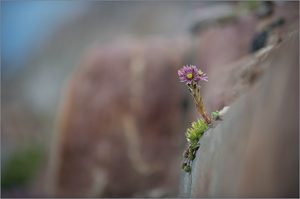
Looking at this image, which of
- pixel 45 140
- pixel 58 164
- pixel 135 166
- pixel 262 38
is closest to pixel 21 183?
pixel 45 140

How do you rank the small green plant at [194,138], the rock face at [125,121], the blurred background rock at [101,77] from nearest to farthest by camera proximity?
the small green plant at [194,138], the blurred background rock at [101,77], the rock face at [125,121]

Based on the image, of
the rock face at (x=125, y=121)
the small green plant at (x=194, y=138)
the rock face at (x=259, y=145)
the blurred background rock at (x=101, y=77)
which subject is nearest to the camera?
the rock face at (x=259, y=145)

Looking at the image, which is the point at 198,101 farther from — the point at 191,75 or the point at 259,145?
the point at 259,145

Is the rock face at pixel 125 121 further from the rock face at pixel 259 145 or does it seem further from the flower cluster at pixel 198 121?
the rock face at pixel 259 145

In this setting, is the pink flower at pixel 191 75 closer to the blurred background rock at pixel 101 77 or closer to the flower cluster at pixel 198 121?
the flower cluster at pixel 198 121

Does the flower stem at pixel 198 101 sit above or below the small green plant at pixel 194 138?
above

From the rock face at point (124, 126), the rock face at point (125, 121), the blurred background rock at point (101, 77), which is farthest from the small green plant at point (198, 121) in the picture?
the rock face at point (124, 126)

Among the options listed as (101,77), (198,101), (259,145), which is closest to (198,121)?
(198,101)

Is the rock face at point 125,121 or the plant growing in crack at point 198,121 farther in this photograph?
the rock face at point 125,121
